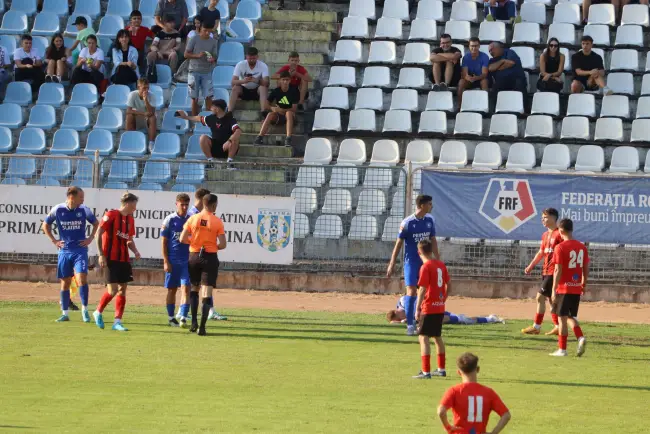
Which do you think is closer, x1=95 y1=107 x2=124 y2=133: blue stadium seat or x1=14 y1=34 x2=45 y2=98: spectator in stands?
x1=95 y1=107 x2=124 y2=133: blue stadium seat

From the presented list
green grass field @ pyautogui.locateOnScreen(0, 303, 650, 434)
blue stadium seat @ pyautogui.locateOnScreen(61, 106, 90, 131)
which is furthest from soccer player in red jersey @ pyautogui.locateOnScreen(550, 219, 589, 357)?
blue stadium seat @ pyautogui.locateOnScreen(61, 106, 90, 131)

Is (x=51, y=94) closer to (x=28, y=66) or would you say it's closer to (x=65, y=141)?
(x=28, y=66)

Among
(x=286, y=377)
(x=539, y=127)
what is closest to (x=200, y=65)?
(x=539, y=127)

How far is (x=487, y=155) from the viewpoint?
2406cm

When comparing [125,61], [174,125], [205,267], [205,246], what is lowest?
[205,267]

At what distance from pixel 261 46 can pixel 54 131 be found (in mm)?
5422

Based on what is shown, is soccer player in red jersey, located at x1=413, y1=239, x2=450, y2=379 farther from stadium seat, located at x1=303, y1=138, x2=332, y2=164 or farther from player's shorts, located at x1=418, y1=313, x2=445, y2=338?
stadium seat, located at x1=303, y1=138, x2=332, y2=164

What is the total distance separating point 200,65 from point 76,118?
3057 mm

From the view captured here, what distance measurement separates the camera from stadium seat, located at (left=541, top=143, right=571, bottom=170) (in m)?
23.8

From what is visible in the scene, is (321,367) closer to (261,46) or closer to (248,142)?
(248,142)

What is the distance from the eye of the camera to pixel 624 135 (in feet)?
82.8

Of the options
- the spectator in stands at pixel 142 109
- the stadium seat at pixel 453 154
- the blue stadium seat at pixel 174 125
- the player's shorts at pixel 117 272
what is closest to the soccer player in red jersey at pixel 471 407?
the player's shorts at pixel 117 272

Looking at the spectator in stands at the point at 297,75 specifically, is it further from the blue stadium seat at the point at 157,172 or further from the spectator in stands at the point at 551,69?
the spectator in stands at the point at 551,69

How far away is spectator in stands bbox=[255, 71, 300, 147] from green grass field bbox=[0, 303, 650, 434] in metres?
7.92
